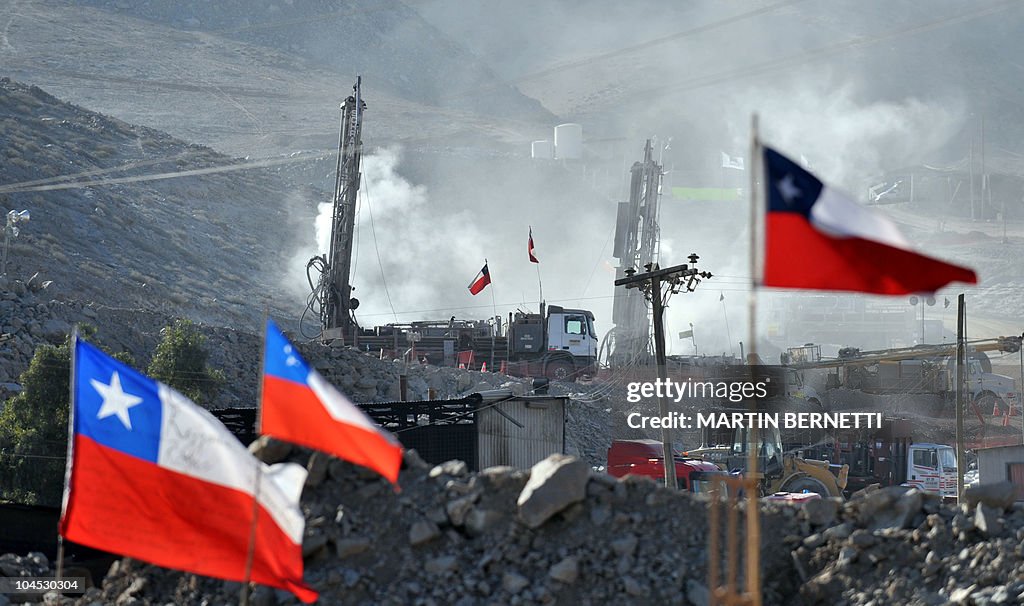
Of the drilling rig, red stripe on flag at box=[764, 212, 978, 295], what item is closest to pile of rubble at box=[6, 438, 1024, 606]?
red stripe on flag at box=[764, 212, 978, 295]

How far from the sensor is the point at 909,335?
9200 centimetres

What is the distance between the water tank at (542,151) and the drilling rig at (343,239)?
8564 centimetres

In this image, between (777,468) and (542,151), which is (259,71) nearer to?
(542,151)

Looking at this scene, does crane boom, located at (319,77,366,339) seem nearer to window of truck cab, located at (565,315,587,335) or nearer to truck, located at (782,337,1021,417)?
window of truck cab, located at (565,315,587,335)

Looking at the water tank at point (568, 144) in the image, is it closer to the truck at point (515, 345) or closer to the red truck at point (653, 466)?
the truck at point (515, 345)

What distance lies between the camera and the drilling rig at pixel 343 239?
148 ft

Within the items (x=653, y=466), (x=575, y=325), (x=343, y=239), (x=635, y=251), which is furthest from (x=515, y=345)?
(x=653, y=466)

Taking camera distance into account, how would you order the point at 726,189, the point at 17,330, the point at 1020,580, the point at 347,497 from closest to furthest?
1. the point at 1020,580
2. the point at 347,497
3. the point at 17,330
4. the point at 726,189

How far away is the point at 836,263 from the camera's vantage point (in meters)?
8.64

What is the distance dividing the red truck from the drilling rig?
15.0 metres

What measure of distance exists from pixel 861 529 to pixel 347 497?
5307 millimetres

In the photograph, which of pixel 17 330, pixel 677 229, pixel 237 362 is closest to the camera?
pixel 17 330

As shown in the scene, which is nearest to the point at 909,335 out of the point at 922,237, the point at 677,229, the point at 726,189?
the point at 922,237

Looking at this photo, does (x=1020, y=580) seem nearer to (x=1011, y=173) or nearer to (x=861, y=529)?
(x=861, y=529)
